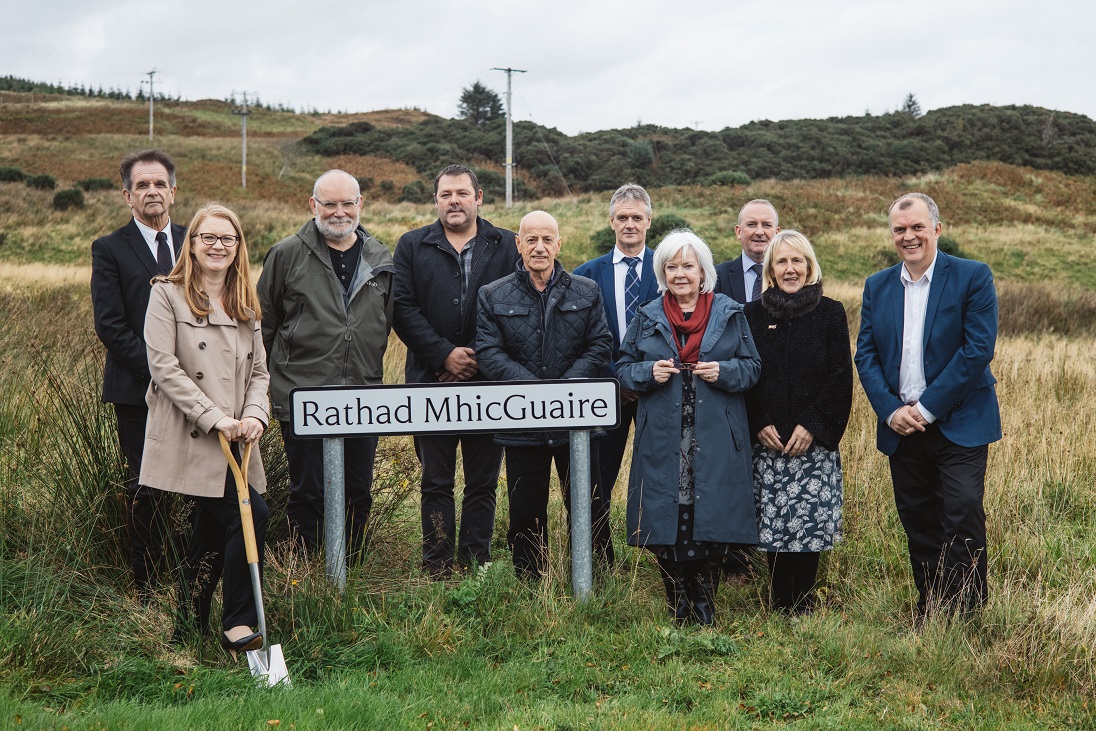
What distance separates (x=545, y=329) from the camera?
475 centimetres

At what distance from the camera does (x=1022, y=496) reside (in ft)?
19.5

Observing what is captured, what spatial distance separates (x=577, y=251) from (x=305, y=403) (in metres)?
22.5

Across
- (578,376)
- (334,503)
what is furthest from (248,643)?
(578,376)

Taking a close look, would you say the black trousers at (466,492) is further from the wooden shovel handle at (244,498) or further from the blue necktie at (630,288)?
the wooden shovel handle at (244,498)

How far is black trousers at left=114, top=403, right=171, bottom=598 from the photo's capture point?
13.8 ft

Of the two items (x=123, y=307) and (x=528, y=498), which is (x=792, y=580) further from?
(x=123, y=307)

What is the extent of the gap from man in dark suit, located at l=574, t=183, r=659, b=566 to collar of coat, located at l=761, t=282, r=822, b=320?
86 centimetres

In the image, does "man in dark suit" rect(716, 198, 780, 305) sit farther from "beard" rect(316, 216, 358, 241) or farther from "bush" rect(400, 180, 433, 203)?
"bush" rect(400, 180, 433, 203)

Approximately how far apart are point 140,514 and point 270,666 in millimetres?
1154

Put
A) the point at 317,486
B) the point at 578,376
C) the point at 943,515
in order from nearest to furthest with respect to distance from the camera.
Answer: the point at 943,515 → the point at 578,376 → the point at 317,486

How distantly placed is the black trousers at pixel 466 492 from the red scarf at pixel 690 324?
128 centimetres

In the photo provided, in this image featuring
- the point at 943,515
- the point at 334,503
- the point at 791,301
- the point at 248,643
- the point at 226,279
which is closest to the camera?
the point at 248,643

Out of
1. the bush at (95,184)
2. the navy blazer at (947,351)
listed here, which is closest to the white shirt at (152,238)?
the navy blazer at (947,351)

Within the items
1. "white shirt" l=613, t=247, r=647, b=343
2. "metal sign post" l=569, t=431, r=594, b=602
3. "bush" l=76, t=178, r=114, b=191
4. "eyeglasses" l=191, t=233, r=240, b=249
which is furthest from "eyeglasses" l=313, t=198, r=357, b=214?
"bush" l=76, t=178, r=114, b=191
